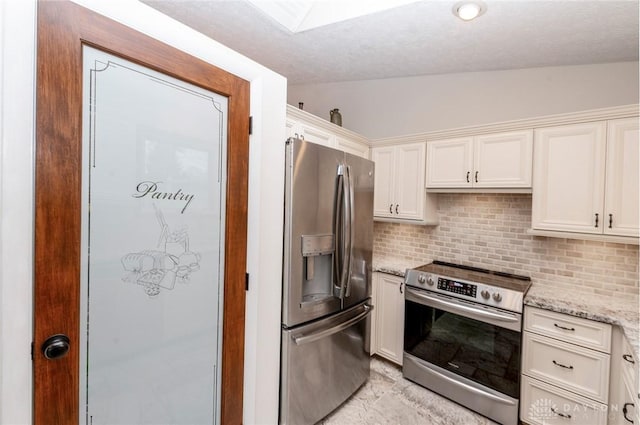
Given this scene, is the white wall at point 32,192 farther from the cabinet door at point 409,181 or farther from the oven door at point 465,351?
the cabinet door at point 409,181

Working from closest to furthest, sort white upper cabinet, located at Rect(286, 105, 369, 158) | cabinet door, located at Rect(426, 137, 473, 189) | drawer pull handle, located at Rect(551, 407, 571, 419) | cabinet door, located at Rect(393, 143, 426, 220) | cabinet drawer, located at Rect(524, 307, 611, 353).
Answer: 1. cabinet drawer, located at Rect(524, 307, 611, 353)
2. drawer pull handle, located at Rect(551, 407, 571, 419)
3. white upper cabinet, located at Rect(286, 105, 369, 158)
4. cabinet door, located at Rect(426, 137, 473, 189)
5. cabinet door, located at Rect(393, 143, 426, 220)

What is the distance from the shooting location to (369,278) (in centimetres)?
239

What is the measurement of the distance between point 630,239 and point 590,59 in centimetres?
135

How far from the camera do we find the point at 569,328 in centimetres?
185

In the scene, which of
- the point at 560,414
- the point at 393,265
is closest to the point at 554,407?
the point at 560,414

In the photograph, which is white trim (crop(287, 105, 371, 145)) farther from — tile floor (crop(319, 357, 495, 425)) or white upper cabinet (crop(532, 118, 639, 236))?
tile floor (crop(319, 357, 495, 425))

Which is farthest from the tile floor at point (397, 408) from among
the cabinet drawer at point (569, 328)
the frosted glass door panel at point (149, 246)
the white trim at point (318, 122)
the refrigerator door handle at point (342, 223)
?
the white trim at point (318, 122)

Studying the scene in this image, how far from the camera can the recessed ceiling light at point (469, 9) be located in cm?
164

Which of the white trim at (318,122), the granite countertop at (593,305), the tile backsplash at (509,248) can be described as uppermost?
the white trim at (318,122)

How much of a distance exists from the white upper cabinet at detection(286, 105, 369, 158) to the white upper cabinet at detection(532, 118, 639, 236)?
4.93 ft

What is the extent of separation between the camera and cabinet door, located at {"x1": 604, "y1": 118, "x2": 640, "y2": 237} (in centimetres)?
182

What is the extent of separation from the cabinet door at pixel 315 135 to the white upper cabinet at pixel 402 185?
727mm

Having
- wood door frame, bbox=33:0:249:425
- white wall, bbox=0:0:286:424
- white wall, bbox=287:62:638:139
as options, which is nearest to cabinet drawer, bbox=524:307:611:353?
white wall, bbox=287:62:638:139

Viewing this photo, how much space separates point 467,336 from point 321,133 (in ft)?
6.78
